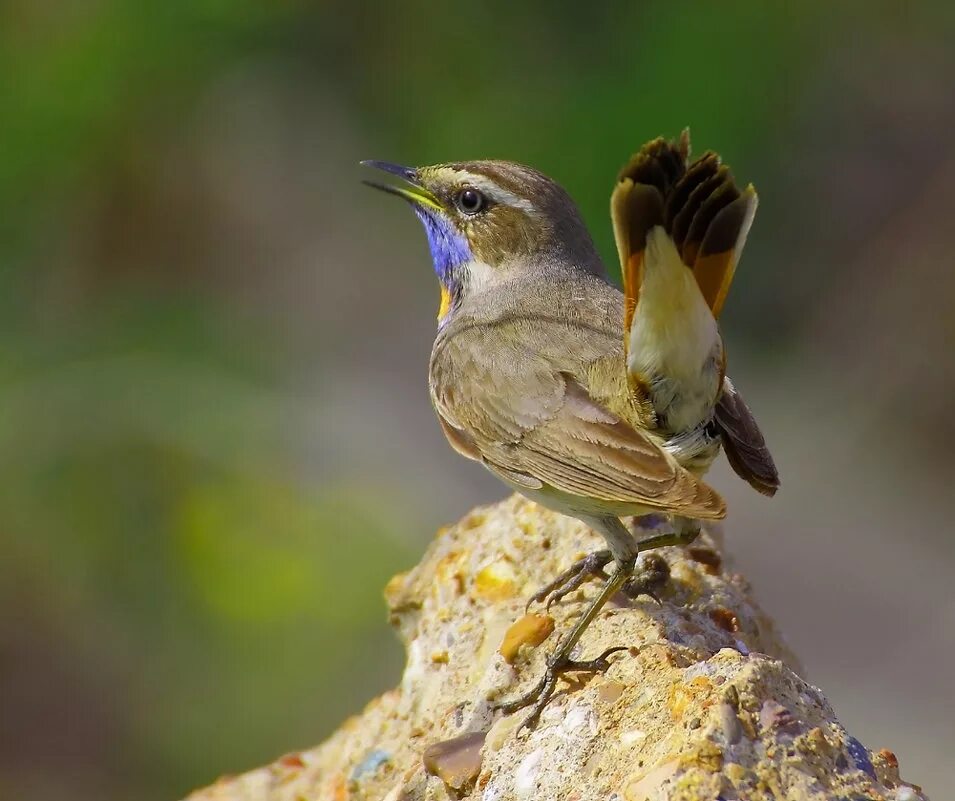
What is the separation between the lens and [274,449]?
1036cm

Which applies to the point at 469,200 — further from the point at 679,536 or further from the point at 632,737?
the point at 632,737

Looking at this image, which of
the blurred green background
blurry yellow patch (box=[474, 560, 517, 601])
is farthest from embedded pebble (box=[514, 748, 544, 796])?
the blurred green background

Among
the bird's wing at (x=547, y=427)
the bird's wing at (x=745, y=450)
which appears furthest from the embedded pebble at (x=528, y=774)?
the bird's wing at (x=745, y=450)

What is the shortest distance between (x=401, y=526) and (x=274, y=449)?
1465 mm

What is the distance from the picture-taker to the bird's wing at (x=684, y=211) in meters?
3.99

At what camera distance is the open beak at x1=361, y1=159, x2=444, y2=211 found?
5.78 metres

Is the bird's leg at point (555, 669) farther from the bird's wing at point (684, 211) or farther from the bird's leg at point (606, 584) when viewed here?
the bird's wing at point (684, 211)

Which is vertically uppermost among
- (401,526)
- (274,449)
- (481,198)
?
(274,449)

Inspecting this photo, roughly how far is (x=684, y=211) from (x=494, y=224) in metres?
Result: 1.63

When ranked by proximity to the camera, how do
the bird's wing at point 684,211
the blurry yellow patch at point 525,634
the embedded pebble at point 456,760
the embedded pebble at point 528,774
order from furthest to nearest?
the blurry yellow patch at point 525,634
the bird's wing at point 684,211
the embedded pebble at point 456,760
the embedded pebble at point 528,774

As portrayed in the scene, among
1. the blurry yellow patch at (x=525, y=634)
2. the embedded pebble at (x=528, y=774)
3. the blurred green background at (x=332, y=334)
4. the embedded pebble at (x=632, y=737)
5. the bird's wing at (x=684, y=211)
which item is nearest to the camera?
the embedded pebble at (x=632, y=737)

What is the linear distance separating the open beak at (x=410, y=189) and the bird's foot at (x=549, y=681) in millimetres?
2427

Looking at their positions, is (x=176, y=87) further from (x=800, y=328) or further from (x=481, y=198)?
(x=481, y=198)

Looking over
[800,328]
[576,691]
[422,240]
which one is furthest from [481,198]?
[422,240]
